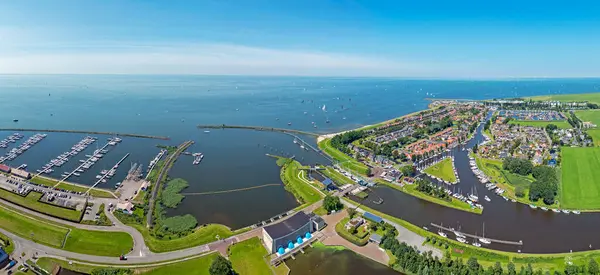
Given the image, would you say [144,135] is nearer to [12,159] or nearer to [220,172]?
[12,159]

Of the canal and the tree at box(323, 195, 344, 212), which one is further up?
the tree at box(323, 195, 344, 212)

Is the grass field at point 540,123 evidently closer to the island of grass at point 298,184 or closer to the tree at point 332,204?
the island of grass at point 298,184

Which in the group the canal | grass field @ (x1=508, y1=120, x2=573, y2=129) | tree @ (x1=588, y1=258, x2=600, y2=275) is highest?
grass field @ (x1=508, y1=120, x2=573, y2=129)

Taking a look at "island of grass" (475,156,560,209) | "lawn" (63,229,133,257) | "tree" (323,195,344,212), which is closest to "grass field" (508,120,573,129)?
"island of grass" (475,156,560,209)

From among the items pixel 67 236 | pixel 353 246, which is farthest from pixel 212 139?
pixel 353 246

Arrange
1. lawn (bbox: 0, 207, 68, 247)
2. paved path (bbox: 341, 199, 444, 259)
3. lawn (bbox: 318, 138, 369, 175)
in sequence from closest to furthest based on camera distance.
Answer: paved path (bbox: 341, 199, 444, 259) → lawn (bbox: 0, 207, 68, 247) → lawn (bbox: 318, 138, 369, 175)

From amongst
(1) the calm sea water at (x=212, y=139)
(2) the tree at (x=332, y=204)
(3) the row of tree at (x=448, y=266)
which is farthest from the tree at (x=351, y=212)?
(3) the row of tree at (x=448, y=266)

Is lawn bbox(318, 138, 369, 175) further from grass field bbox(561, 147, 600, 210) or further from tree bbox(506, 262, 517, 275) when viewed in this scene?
grass field bbox(561, 147, 600, 210)
